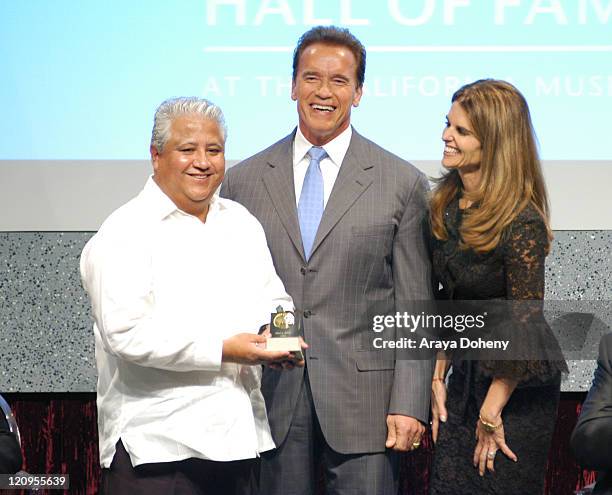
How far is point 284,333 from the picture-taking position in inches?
86.3

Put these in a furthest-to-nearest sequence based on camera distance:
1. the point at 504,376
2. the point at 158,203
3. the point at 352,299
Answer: the point at 352,299 < the point at 504,376 < the point at 158,203

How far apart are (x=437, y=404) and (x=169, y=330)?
34.7 inches

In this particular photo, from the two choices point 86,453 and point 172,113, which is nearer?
point 172,113

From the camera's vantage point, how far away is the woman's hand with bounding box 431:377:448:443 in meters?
2.65

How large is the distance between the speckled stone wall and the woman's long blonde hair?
1.37 m

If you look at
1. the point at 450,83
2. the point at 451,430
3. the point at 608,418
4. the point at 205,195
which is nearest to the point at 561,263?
the point at 450,83

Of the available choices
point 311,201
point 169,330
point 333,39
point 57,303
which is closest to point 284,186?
point 311,201

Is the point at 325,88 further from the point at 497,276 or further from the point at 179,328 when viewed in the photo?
the point at 179,328

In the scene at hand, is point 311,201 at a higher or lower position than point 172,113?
lower

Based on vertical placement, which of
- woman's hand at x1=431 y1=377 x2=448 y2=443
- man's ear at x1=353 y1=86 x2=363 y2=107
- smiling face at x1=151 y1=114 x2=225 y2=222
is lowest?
woman's hand at x1=431 y1=377 x2=448 y2=443

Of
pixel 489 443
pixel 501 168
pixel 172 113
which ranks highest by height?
pixel 172 113

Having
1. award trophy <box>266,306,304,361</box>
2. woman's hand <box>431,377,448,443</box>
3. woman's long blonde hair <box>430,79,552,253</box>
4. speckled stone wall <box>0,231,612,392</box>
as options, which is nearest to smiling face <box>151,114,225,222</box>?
award trophy <box>266,306,304,361</box>

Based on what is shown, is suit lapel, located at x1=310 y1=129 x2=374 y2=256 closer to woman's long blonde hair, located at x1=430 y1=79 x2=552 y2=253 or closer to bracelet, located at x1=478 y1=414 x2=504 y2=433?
woman's long blonde hair, located at x1=430 y1=79 x2=552 y2=253

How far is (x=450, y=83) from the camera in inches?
142
